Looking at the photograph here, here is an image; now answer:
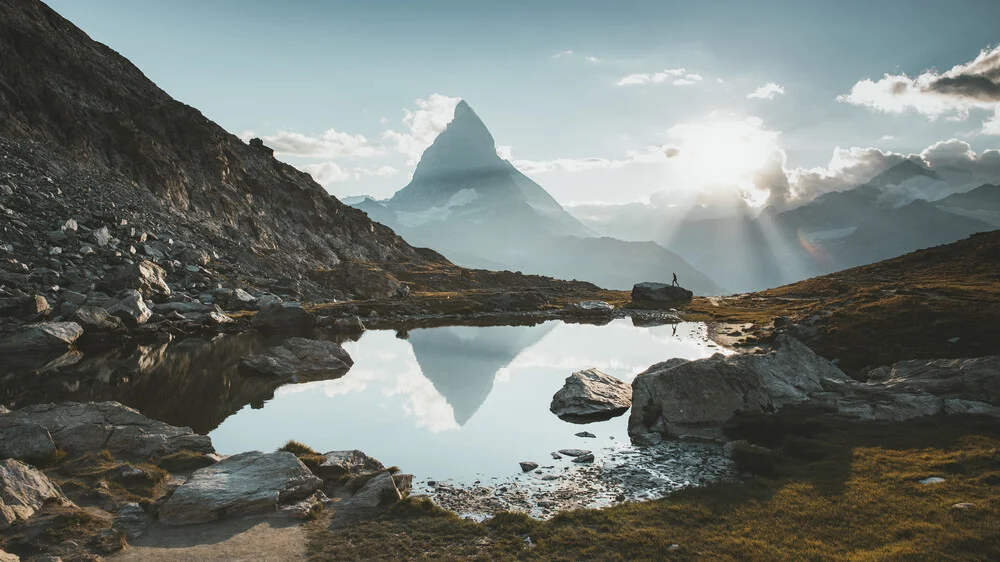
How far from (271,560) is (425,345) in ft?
189

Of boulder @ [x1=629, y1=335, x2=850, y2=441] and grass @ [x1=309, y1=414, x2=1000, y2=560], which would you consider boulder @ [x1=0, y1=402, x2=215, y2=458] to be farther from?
boulder @ [x1=629, y1=335, x2=850, y2=441]

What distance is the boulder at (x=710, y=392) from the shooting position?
1286 inches

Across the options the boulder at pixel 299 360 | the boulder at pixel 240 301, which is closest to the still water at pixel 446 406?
the boulder at pixel 299 360

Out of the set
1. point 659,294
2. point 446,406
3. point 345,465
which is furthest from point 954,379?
point 659,294

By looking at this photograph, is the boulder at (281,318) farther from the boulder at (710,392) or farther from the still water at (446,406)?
the boulder at (710,392)

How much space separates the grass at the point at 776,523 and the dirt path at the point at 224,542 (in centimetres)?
93

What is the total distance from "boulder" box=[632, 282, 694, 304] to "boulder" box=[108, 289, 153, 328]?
113m

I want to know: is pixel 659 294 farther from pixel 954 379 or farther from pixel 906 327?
pixel 954 379

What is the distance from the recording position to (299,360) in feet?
175

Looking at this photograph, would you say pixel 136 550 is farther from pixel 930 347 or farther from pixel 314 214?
pixel 314 214

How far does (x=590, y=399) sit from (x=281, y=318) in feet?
181

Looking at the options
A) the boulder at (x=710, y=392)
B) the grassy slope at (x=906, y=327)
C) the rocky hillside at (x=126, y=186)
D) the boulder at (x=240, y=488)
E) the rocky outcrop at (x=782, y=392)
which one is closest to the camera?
the boulder at (x=240, y=488)

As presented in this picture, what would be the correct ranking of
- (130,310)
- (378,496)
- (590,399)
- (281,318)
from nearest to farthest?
(378,496) < (590,399) < (130,310) < (281,318)

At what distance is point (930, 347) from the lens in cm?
3978
